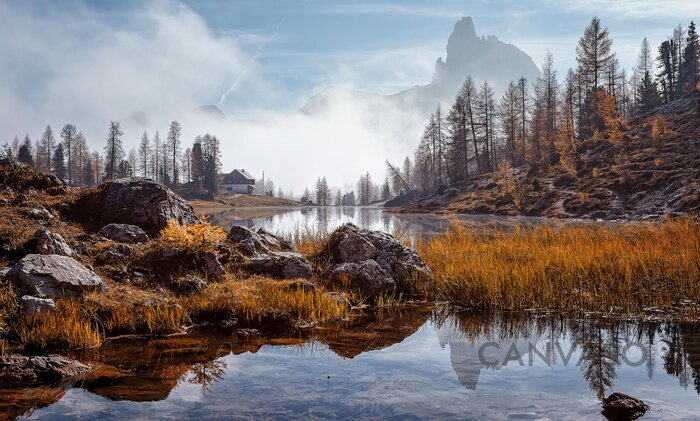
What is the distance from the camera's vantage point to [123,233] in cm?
1248

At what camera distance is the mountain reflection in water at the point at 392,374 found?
18.4 feet

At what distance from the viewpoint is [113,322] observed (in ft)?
28.3

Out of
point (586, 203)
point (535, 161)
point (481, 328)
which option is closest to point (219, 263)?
point (481, 328)

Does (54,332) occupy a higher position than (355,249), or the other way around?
(355,249)

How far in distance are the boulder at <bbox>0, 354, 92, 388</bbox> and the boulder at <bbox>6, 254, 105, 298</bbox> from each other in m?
2.23

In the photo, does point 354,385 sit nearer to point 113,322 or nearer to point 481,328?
point 481,328

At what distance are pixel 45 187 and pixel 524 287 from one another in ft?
A: 43.7

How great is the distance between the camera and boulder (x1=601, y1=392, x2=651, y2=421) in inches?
209

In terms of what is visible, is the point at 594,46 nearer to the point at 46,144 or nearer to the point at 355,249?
the point at 355,249

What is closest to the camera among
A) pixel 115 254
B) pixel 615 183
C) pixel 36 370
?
pixel 36 370

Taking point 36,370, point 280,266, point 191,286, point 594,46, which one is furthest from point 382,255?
point 594,46

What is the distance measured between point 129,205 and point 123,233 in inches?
53.3

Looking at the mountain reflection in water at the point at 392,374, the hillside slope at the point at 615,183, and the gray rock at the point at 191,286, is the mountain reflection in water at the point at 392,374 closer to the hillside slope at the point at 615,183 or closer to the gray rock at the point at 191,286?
the gray rock at the point at 191,286

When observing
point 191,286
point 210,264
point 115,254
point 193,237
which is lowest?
point 191,286
